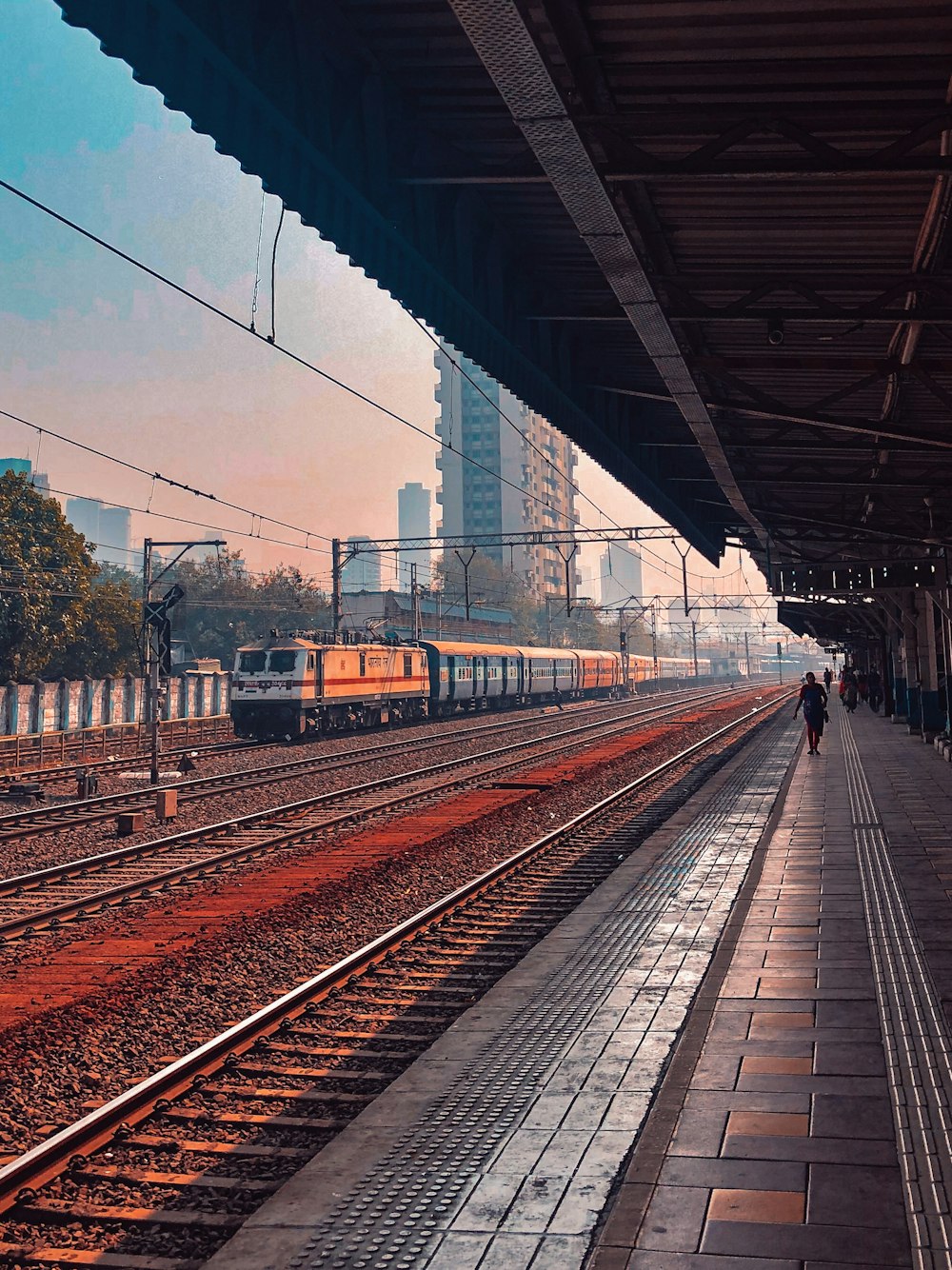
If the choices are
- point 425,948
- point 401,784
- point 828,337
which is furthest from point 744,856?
point 401,784

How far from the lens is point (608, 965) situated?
816cm

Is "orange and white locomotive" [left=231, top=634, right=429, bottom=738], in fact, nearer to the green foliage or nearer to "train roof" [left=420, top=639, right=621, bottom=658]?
"train roof" [left=420, top=639, right=621, bottom=658]

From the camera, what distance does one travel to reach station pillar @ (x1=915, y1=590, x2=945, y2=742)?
26281mm

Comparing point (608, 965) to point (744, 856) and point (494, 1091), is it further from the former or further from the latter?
point (744, 856)

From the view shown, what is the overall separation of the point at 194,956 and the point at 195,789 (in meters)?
12.4

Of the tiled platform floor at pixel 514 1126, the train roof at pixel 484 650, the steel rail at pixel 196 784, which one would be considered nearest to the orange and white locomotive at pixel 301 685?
the steel rail at pixel 196 784

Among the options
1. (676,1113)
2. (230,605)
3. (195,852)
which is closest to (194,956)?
(676,1113)

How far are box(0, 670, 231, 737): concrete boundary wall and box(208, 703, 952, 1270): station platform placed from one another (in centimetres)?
2402

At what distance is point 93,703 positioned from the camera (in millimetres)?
35312

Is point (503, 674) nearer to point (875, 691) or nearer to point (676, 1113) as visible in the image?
point (875, 691)

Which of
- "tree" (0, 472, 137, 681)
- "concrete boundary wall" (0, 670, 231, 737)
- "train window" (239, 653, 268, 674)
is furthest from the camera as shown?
"tree" (0, 472, 137, 681)

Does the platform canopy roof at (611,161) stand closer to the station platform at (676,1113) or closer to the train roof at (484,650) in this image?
the station platform at (676,1113)

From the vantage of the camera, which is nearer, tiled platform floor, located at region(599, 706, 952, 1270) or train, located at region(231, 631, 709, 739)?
tiled platform floor, located at region(599, 706, 952, 1270)

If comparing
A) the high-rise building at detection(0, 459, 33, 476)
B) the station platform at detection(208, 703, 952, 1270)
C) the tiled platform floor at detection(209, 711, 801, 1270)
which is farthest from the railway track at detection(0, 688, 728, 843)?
the high-rise building at detection(0, 459, 33, 476)
